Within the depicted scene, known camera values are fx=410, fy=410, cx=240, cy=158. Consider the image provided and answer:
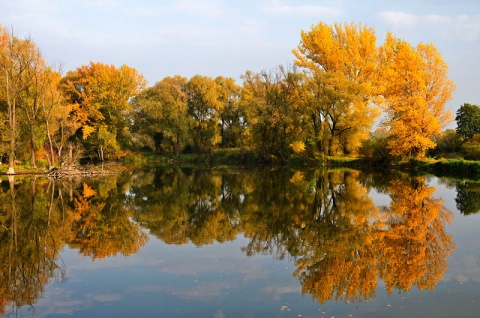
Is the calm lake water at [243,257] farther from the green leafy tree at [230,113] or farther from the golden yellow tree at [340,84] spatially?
the green leafy tree at [230,113]

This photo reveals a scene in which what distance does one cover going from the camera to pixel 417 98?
122 ft

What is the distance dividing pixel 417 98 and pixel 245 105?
986 inches

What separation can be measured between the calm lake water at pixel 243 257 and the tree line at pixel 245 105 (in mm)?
19913

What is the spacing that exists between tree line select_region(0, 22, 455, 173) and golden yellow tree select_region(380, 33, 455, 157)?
96 millimetres

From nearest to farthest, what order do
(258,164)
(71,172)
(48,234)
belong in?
(48,234) → (71,172) → (258,164)

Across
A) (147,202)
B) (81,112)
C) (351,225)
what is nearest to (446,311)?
(351,225)

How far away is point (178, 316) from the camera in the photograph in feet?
23.1

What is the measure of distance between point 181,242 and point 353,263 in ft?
17.7

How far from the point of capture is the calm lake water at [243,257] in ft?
24.8

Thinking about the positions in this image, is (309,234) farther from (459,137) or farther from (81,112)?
(81,112)

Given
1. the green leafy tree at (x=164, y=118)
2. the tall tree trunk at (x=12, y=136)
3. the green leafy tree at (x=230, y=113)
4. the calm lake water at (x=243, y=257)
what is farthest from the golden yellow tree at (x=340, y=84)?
the tall tree trunk at (x=12, y=136)

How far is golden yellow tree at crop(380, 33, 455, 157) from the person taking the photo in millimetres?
37281

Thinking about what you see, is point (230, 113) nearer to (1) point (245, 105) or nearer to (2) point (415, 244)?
(1) point (245, 105)

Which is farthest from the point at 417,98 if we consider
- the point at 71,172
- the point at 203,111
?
the point at 203,111
